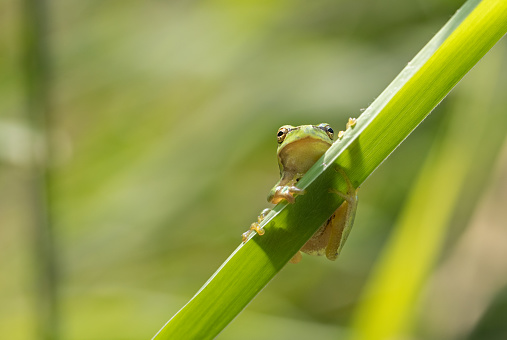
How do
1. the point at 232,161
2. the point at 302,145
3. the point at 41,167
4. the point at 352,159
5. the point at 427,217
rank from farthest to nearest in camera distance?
the point at 232,161 < the point at 427,217 < the point at 41,167 < the point at 302,145 < the point at 352,159

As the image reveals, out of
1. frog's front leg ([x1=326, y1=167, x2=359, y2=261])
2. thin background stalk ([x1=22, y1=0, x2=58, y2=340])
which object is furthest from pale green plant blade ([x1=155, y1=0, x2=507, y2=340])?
thin background stalk ([x1=22, y1=0, x2=58, y2=340])

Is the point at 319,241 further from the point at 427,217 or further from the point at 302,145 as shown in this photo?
the point at 427,217

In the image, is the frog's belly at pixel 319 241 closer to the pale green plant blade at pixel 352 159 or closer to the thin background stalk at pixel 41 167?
the pale green plant blade at pixel 352 159

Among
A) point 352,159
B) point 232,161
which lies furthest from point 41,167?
point 232,161

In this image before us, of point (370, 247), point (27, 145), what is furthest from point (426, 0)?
point (27, 145)

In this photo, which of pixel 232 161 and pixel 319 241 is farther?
pixel 232 161

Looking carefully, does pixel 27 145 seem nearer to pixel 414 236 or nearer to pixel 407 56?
pixel 414 236
